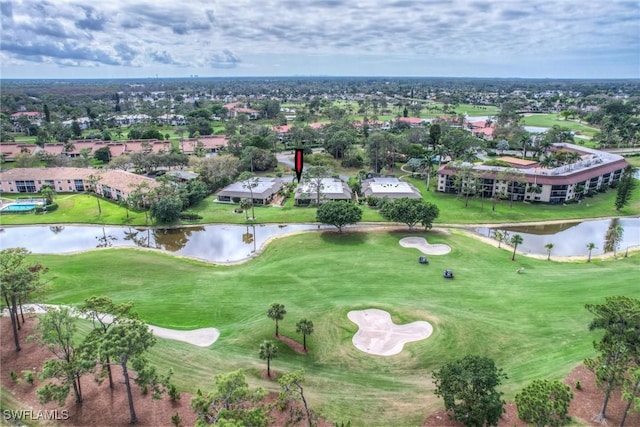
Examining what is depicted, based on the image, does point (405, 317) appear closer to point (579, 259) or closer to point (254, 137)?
point (579, 259)

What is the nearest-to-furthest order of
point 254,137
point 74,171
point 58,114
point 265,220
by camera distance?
point 265,220 < point 74,171 < point 254,137 < point 58,114

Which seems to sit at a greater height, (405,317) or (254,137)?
(254,137)

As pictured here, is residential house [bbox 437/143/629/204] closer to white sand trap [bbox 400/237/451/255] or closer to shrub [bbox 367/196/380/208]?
shrub [bbox 367/196/380/208]

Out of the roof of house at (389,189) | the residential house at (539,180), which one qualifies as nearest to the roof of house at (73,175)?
the roof of house at (389,189)

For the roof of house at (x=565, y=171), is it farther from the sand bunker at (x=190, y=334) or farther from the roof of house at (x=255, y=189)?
the sand bunker at (x=190, y=334)

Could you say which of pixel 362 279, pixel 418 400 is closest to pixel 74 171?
pixel 362 279

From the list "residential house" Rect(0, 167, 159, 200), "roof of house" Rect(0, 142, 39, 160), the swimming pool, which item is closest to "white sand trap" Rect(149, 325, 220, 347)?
"residential house" Rect(0, 167, 159, 200)
